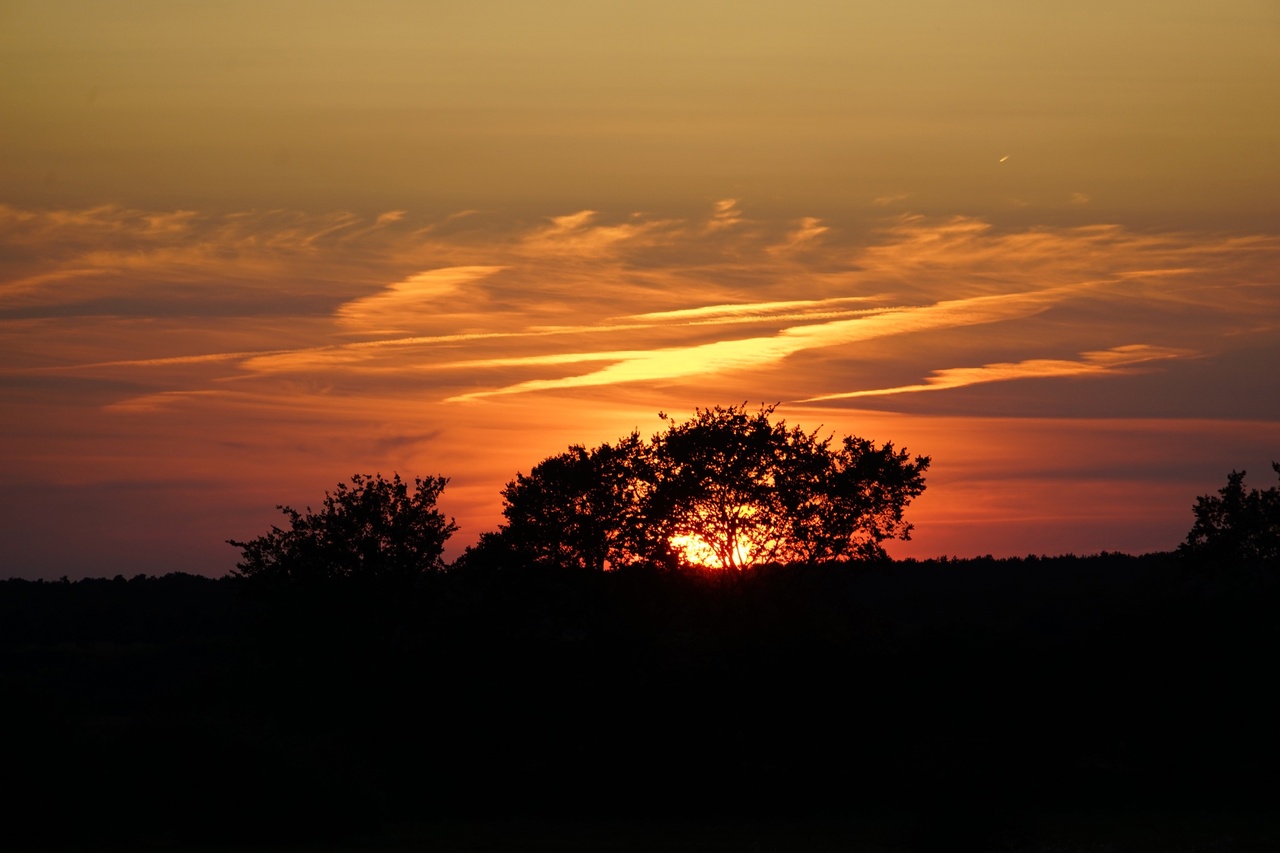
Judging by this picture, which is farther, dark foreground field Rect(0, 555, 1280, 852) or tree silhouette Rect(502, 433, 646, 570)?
tree silhouette Rect(502, 433, 646, 570)

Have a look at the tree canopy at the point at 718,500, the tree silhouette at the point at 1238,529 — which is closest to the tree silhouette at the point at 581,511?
the tree canopy at the point at 718,500

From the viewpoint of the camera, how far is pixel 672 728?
165ft

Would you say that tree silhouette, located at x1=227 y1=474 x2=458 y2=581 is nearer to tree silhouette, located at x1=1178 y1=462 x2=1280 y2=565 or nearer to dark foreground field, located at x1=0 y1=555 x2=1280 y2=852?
dark foreground field, located at x1=0 y1=555 x2=1280 y2=852

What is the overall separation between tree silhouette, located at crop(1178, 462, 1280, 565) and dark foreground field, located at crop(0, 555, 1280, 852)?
92 centimetres

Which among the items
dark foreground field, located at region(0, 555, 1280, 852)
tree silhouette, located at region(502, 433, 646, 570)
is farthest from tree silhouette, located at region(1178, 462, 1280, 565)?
tree silhouette, located at region(502, 433, 646, 570)

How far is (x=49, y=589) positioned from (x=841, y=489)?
12086 centimetres

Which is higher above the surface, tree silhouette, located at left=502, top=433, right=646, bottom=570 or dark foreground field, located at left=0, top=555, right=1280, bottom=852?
tree silhouette, located at left=502, top=433, right=646, bottom=570

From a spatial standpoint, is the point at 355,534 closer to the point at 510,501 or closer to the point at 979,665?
the point at 510,501

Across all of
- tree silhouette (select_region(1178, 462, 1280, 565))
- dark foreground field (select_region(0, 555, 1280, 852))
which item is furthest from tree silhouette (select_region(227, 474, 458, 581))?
tree silhouette (select_region(1178, 462, 1280, 565))

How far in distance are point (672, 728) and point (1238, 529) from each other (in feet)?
82.3

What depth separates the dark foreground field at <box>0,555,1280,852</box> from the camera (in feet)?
133

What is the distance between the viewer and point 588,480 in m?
60.2

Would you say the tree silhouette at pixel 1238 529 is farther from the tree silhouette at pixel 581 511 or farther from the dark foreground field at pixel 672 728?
the tree silhouette at pixel 581 511

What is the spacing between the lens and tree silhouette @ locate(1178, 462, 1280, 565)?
57.9 meters
